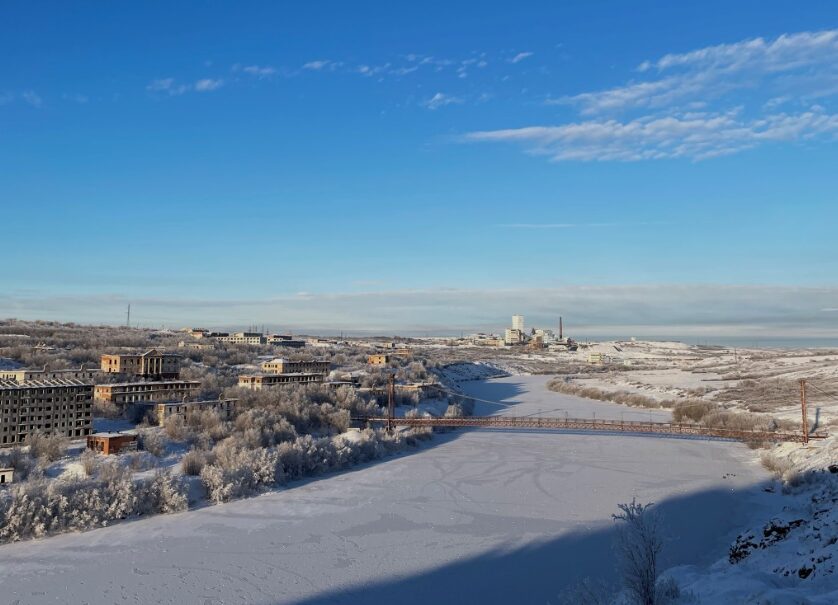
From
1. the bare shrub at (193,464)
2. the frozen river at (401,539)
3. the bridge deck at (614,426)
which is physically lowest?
the frozen river at (401,539)

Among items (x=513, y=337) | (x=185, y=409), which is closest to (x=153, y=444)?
(x=185, y=409)

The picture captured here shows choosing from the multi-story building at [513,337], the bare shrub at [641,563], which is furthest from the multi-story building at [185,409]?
the multi-story building at [513,337]

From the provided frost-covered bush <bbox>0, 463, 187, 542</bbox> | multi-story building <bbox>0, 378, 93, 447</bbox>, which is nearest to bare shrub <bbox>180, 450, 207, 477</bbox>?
frost-covered bush <bbox>0, 463, 187, 542</bbox>

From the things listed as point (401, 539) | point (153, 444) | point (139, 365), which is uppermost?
point (139, 365)

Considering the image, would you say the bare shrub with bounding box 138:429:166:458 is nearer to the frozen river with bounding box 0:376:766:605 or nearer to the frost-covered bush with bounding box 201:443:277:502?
the frost-covered bush with bounding box 201:443:277:502

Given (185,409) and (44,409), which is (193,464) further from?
(185,409)

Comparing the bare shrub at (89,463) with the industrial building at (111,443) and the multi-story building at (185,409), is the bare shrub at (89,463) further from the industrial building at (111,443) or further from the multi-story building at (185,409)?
the multi-story building at (185,409)
